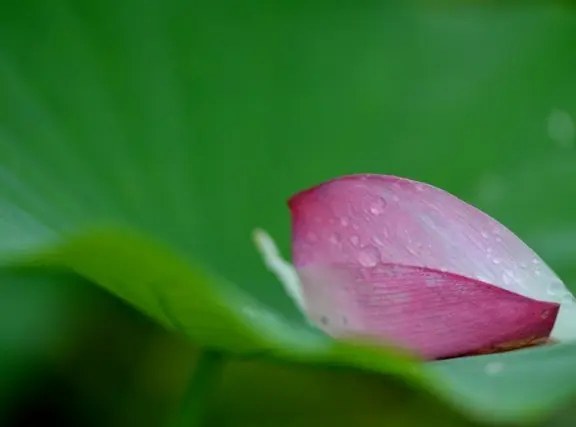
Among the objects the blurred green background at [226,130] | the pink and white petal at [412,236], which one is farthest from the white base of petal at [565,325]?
the blurred green background at [226,130]

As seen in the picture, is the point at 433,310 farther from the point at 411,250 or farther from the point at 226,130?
the point at 226,130

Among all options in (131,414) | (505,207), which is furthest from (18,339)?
(505,207)

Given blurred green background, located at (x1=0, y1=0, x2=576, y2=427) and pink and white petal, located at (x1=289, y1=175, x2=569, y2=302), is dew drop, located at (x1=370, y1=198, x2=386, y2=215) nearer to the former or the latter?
pink and white petal, located at (x1=289, y1=175, x2=569, y2=302)

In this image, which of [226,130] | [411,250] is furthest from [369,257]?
[226,130]

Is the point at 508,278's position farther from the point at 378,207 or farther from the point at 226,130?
the point at 226,130

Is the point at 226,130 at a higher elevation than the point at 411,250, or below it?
higher

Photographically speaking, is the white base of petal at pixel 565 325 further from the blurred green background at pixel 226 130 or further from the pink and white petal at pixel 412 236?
the blurred green background at pixel 226 130

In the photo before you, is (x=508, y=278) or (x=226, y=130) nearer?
(x=508, y=278)
